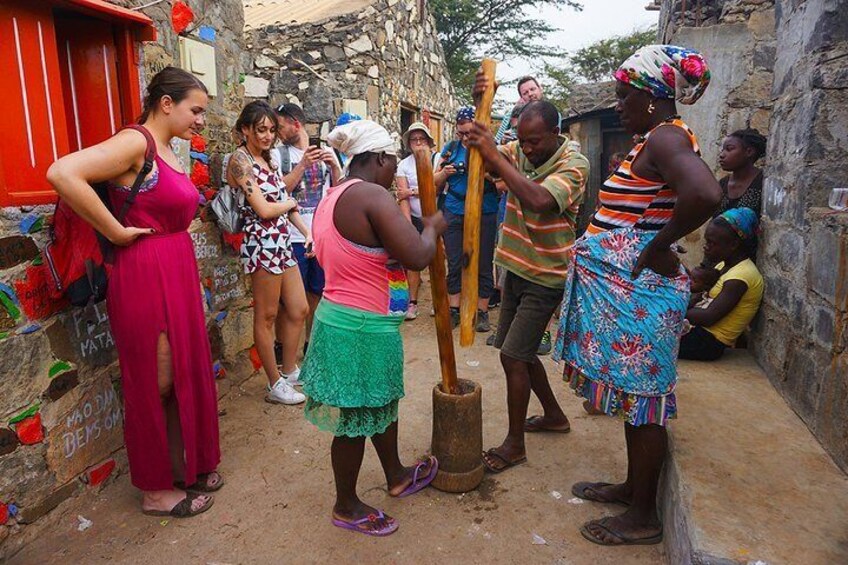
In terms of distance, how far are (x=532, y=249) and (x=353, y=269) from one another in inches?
41.0

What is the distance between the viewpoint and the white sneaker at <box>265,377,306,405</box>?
3.77 metres

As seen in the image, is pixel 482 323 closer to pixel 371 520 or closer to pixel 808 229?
pixel 808 229

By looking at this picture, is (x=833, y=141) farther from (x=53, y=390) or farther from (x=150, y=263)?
(x=53, y=390)

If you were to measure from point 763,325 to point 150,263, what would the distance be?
333 cm

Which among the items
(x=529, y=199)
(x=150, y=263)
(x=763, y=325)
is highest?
(x=529, y=199)

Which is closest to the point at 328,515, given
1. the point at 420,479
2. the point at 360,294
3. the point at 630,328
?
the point at 420,479

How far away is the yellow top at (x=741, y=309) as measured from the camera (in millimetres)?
3457

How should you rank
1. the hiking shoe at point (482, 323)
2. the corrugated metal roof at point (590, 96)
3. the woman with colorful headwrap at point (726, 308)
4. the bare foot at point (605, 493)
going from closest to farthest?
the bare foot at point (605, 493)
the woman with colorful headwrap at point (726, 308)
the hiking shoe at point (482, 323)
the corrugated metal roof at point (590, 96)

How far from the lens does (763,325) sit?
3.38 m

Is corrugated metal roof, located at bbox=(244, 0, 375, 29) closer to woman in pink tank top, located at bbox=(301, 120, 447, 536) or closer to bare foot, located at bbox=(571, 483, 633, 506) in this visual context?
woman in pink tank top, located at bbox=(301, 120, 447, 536)

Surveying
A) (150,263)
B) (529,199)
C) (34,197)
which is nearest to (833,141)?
(529,199)

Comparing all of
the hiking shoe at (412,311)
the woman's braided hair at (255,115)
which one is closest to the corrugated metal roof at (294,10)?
the hiking shoe at (412,311)

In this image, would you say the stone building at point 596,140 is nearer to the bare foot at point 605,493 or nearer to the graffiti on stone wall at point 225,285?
the graffiti on stone wall at point 225,285

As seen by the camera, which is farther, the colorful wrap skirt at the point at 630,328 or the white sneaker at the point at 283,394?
the white sneaker at the point at 283,394
